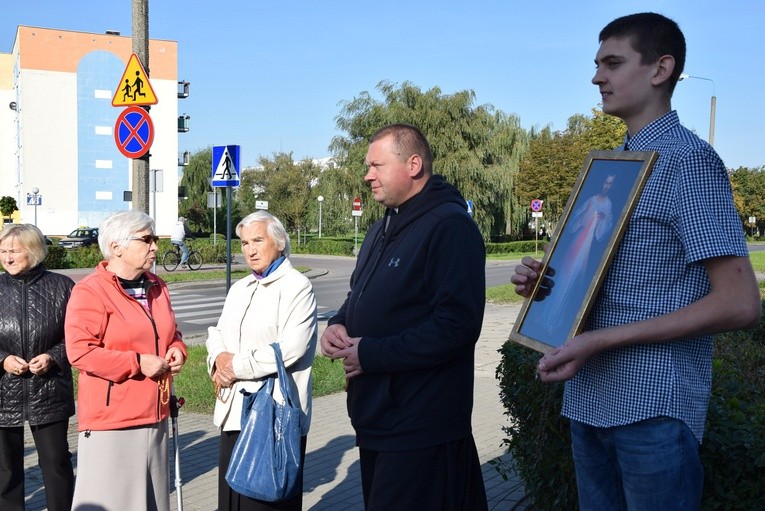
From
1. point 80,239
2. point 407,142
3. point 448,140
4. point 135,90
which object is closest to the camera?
point 407,142

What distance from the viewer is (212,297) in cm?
2062

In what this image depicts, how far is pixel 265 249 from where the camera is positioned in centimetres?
424

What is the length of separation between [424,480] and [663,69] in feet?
5.41

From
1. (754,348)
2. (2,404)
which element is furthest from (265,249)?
(754,348)

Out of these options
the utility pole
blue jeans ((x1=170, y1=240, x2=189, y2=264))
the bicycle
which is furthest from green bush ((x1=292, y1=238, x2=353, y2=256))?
the utility pole

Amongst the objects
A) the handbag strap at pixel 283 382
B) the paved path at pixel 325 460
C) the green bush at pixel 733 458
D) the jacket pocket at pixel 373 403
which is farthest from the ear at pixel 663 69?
the paved path at pixel 325 460

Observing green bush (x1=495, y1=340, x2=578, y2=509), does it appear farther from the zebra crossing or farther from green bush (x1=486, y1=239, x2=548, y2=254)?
green bush (x1=486, y1=239, x2=548, y2=254)

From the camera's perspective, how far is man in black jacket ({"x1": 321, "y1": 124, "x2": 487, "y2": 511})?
2.77 m

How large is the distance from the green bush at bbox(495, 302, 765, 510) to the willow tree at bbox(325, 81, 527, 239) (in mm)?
34801

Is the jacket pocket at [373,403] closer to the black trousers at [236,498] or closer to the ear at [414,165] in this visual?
the ear at [414,165]

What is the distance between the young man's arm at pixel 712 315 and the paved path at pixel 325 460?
3.34 metres

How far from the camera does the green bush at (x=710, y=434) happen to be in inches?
113

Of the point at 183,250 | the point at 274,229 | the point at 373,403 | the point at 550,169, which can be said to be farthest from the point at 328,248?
the point at 373,403

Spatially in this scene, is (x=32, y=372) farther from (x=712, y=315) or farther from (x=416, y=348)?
(x=712, y=315)
